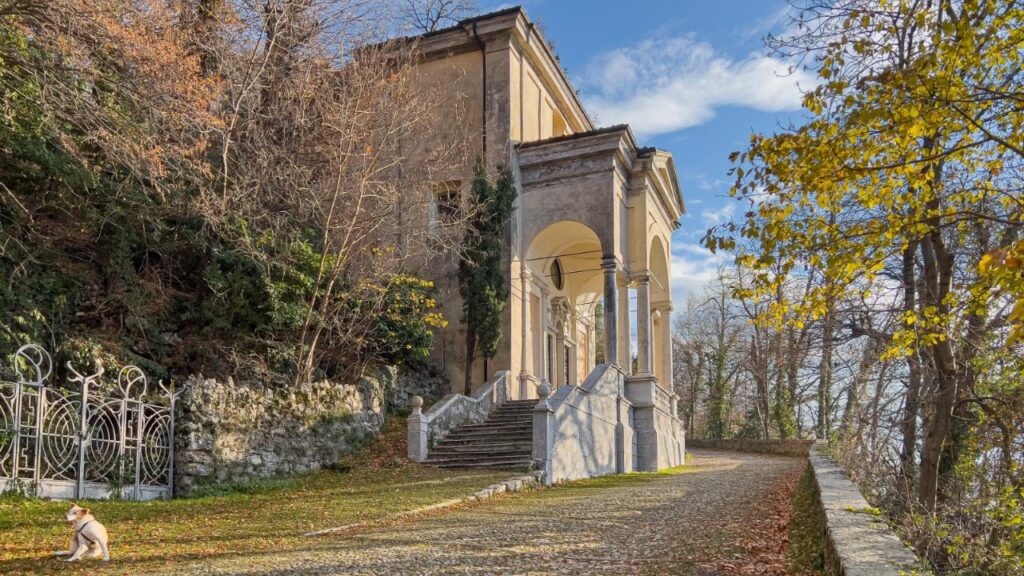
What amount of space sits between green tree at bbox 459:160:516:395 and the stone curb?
18.4ft

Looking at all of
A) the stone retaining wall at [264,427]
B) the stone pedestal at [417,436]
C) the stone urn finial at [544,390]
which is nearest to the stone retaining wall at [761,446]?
the stone urn finial at [544,390]

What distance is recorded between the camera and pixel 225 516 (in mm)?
9547

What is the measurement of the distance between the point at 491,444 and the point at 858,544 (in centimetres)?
1138

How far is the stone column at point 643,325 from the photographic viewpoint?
20.7 m

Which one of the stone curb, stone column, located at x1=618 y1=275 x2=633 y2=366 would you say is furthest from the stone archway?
the stone curb

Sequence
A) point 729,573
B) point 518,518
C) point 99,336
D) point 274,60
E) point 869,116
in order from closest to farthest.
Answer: point 869,116, point 729,573, point 518,518, point 99,336, point 274,60

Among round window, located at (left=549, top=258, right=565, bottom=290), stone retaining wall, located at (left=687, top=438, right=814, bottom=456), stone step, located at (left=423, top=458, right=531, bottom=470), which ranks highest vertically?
round window, located at (left=549, top=258, right=565, bottom=290)

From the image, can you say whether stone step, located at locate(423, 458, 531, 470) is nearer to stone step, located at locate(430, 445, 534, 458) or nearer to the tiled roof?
stone step, located at locate(430, 445, 534, 458)

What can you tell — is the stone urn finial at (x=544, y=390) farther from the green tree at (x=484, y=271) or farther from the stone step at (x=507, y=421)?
the green tree at (x=484, y=271)

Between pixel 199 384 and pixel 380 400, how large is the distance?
4.94 m

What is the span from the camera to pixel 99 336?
13648mm

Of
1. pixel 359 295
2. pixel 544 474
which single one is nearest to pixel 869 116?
pixel 544 474

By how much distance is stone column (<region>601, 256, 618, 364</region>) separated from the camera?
19422mm

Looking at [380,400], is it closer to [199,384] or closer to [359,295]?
[359,295]
